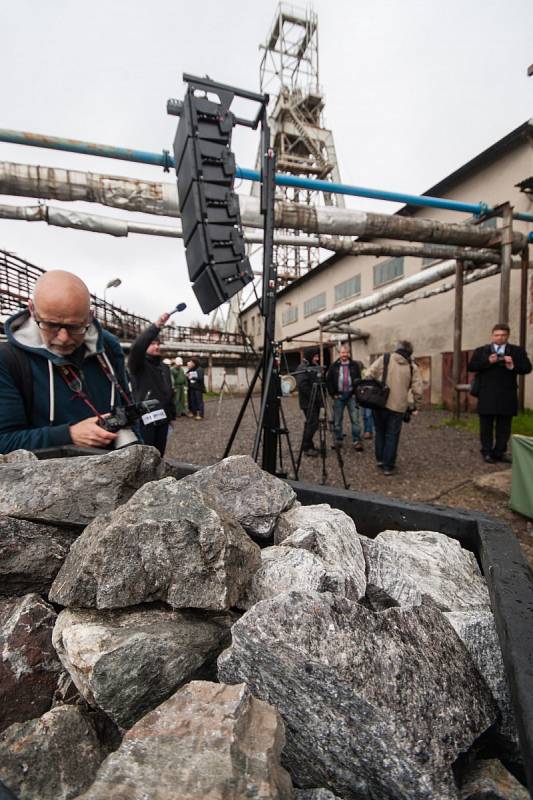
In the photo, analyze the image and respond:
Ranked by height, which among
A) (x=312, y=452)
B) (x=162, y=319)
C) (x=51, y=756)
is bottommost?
(x=312, y=452)

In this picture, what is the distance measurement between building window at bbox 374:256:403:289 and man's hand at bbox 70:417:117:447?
47.6 ft

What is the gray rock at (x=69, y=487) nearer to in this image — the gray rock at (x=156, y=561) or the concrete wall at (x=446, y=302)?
the gray rock at (x=156, y=561)

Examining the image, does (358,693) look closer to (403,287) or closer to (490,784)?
(490,784)

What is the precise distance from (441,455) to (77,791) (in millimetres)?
6375

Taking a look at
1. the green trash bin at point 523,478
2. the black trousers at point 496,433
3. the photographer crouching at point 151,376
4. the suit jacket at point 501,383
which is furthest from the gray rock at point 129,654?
the black trousers at point 496,433

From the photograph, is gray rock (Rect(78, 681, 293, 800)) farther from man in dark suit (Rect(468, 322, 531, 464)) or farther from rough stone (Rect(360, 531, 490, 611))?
man in dark suit (Rect(468, 322, 531, 464))

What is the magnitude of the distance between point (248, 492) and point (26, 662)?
825mm

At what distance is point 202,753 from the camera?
614 mm

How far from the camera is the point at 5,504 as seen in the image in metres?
1.16

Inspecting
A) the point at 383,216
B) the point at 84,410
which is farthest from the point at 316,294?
the point at 84,410

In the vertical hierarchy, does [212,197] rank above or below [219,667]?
above

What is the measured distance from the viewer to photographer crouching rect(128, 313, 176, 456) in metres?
3.76

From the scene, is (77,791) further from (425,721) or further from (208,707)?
(425,721)

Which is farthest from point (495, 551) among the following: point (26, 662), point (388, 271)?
point (388, 271)
